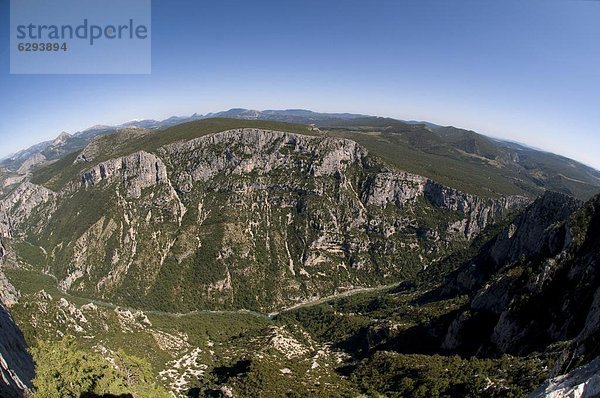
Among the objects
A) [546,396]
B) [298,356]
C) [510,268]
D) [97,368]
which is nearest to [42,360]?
[97,368]

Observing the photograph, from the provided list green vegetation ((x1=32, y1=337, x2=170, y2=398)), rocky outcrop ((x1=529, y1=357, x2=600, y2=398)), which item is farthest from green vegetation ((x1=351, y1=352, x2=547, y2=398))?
rocky outcrop ((x1=529, y1=357, x2=600, y2=398))

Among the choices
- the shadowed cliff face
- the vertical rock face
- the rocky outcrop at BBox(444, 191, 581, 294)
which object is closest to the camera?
the vertical rock face

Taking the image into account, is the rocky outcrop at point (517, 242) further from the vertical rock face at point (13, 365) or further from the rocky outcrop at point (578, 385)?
the vertical rock face at point (13, 365)

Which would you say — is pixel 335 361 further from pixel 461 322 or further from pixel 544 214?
pixel 544 214

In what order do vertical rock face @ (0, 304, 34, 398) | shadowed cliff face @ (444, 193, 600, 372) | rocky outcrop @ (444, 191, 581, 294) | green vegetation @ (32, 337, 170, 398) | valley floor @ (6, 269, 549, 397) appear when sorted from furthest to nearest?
rocky outcrop @ (444, 191, 581, 294), valley floor @ (6, 269, 549, 397), shadowed cliff face @ (444, 193, 600, 372), green vegetation @ (32, 337, 170, 398), vertical rock face @ (0, 304, 34, 398)

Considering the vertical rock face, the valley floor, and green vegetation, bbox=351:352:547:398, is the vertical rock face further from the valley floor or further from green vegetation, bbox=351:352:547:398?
the valley floor

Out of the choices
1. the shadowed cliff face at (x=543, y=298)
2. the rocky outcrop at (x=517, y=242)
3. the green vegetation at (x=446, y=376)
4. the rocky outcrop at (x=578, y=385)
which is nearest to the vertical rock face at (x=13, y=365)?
the rocky outcrop at (x=578, y=385)

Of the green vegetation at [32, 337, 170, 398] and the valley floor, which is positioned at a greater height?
the green vegetation at [32, 337, 170, 398]
